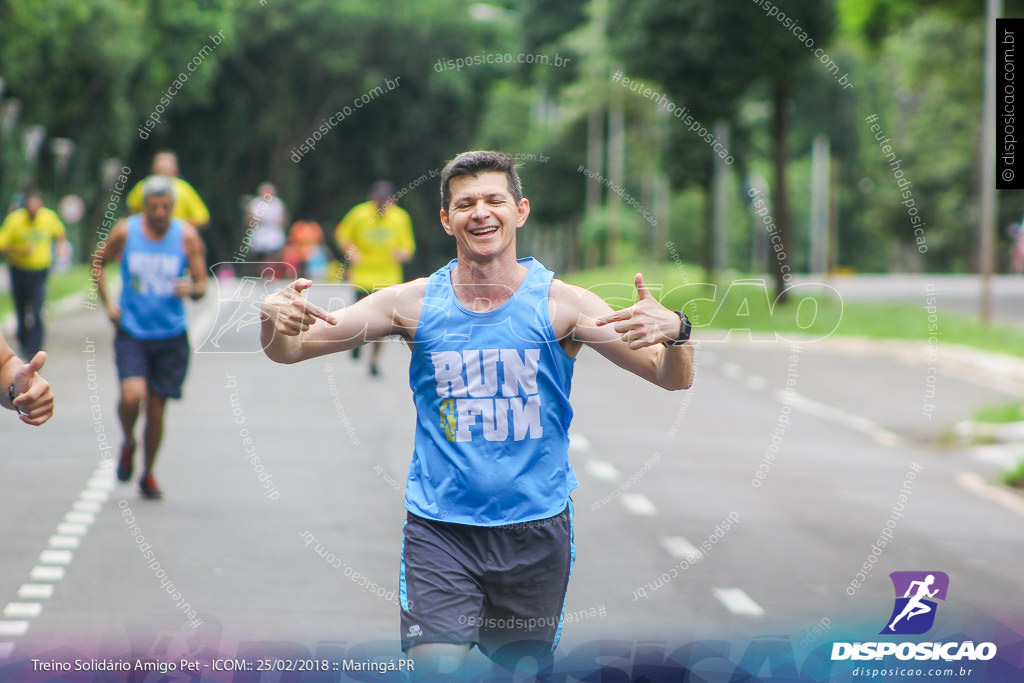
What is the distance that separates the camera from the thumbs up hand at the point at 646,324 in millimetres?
3953

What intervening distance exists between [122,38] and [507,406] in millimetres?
26187

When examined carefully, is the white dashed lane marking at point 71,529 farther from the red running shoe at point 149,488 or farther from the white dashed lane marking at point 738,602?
the white dashed lane marking at point 738,602

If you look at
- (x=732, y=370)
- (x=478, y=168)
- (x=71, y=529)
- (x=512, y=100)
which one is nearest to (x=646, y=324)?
(x=478, y=168)

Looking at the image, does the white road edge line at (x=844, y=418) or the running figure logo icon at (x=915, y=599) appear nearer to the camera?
the running figure logo icon at (x=915, y=599)

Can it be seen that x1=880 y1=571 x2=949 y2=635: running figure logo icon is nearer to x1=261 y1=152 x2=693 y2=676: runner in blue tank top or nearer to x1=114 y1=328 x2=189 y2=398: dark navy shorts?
x1=261 y1=152 x2=693 y2=676: runner in blue tank top

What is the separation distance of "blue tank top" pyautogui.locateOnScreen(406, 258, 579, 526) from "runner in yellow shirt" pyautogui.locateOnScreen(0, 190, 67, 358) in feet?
41.4

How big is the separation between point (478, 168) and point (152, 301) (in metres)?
4.85

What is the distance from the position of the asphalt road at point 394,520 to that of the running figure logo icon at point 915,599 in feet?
0.29

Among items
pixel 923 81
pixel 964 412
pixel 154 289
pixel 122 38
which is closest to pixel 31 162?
pixel 122 38

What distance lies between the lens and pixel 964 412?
14914 mm

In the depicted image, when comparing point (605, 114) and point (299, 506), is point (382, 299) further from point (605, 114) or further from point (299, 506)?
point (605, 114)

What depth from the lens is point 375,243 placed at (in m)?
15.0
